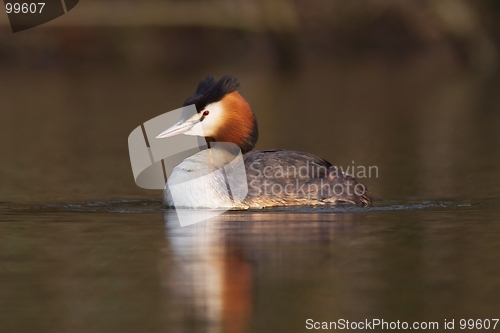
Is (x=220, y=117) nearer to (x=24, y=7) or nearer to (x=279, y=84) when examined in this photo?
(x=279, y=84)

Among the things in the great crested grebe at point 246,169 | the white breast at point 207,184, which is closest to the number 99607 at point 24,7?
the great crested grebe at point 246,169

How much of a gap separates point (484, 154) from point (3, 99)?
11213mm

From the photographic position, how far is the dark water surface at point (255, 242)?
6.29 meters

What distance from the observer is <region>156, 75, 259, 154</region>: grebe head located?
10.2m

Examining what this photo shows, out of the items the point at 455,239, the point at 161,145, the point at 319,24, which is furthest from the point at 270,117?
the point at 319,24

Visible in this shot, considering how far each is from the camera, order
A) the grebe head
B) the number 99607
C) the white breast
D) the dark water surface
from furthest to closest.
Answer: the number 99607 < the grebe head < the white breast < the dark water surface

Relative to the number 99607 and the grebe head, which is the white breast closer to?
the grebe head

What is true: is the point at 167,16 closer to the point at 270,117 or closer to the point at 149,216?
the point at 270,117

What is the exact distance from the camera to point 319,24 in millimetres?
33094

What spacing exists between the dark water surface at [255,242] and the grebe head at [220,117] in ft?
2.75

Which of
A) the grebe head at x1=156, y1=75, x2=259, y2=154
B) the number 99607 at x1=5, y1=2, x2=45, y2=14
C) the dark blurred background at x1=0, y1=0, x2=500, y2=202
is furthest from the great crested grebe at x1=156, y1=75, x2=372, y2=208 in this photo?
the number 99607 at x1=5, y1=2, x2=45, y2=14

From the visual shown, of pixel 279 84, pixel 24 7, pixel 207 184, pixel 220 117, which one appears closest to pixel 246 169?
pixel 207 184

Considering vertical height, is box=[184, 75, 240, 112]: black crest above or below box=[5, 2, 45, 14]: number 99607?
below

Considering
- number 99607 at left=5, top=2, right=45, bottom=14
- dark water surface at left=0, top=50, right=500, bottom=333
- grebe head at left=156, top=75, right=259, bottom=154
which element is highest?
number 99607 at left=5, top=2, right=45, bottom=14
